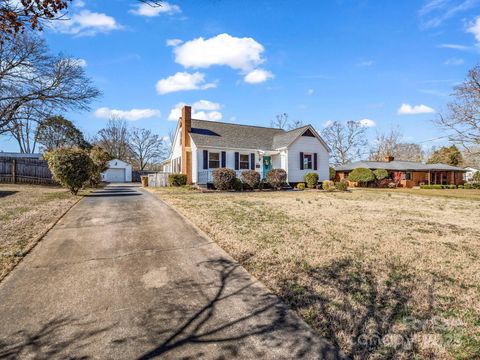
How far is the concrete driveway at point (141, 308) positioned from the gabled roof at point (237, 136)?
15.1 metres

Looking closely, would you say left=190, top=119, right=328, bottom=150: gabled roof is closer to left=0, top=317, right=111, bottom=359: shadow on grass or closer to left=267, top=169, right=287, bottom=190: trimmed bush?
left=267, top=169, right=287, bottom=190: trimmed bush

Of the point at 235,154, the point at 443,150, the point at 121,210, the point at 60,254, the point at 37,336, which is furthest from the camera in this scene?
the point at 443,150

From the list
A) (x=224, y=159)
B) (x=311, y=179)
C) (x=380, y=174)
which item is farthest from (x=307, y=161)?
(x=380, y=174)

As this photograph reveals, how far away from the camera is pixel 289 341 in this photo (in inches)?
99.0

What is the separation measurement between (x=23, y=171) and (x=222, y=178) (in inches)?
600

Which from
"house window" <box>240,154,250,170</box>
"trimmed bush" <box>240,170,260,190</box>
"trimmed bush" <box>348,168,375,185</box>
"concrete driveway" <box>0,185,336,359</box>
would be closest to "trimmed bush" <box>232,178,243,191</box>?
"trimmed bush" <box>240,170,260,190</box>

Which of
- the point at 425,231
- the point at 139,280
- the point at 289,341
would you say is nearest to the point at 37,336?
the point at 139,280

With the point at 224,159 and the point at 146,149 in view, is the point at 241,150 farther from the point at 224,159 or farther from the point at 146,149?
the point at 146,149

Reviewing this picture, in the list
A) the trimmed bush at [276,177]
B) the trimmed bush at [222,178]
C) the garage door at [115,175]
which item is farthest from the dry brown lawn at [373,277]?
the garage door at [115,175]

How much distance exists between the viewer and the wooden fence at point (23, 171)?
1948 cm

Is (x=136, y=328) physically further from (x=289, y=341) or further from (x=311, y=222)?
(x=311, y=222)

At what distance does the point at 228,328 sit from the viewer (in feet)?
8.77

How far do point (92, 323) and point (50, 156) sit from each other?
42.5ft

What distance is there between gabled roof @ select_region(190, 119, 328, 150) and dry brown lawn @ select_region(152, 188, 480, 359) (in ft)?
43.7
